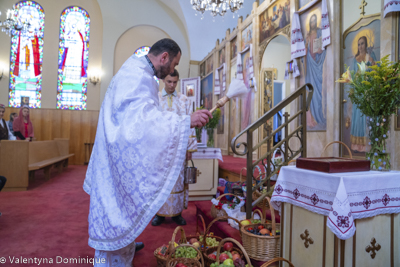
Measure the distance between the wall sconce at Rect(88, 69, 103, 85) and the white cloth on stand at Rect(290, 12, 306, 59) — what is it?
31.7 ft

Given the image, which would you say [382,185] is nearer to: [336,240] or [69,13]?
[336,240]

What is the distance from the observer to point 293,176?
2033mm

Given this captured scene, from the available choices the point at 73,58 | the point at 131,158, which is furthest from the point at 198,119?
the point at 73,58

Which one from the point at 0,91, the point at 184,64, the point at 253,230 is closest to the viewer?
the point at 253,230

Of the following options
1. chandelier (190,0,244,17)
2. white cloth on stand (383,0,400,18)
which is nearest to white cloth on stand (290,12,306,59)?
chandelier (190,0,244,17)

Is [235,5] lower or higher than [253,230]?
higher

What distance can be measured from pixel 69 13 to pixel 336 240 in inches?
593

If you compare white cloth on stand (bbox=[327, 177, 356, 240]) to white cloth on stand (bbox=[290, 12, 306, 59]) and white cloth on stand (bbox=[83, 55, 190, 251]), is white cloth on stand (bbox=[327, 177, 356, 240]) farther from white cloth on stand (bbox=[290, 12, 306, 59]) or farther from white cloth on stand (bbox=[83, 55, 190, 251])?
white cloth on stand (bbox=[290, 12, 306, 59])

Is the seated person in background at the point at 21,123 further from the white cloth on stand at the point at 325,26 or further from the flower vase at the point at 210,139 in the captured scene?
the white cloth on stand at the point at 325,26

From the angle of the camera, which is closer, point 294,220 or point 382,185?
point 382,185

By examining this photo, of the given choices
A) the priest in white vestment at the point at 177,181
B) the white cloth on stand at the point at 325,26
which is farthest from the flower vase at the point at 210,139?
the white cloth on stand at the point at 325,26

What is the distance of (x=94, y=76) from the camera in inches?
514

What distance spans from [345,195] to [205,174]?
4.02 metres

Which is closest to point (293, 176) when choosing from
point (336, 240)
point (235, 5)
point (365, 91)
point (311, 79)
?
point (336, 240)
